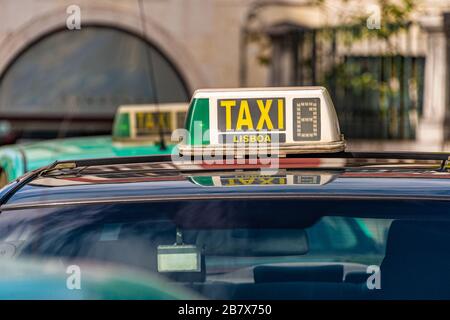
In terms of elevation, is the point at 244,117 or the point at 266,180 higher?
the point at 244,117

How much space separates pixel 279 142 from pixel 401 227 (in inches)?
26.4

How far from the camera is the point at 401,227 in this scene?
3.41 m

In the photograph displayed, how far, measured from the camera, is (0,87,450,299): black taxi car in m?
3.20

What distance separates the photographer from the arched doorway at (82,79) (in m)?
23.9

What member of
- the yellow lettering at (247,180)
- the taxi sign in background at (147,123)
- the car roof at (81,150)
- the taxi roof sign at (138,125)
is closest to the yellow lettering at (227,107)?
the yellow lettering at (247,180)

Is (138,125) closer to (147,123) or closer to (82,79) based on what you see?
(147,123)

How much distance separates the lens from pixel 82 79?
24.0m

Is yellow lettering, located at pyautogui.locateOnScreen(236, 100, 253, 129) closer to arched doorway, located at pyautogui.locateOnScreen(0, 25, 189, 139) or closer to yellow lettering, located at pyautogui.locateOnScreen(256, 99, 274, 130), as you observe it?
yellow lettering, located at pyautogui.locateOnScreen(256, 99, 274, 130)

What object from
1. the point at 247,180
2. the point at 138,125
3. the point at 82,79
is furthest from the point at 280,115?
the point at 82,79

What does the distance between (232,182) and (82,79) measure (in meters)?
20.9

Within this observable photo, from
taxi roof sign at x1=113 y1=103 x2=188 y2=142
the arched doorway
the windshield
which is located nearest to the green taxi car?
taxi roof sign at x1=113 y1=103 x2=188 y2=142

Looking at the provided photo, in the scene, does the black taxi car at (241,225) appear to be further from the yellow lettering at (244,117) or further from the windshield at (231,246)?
the yellow lettering at (244,117)
